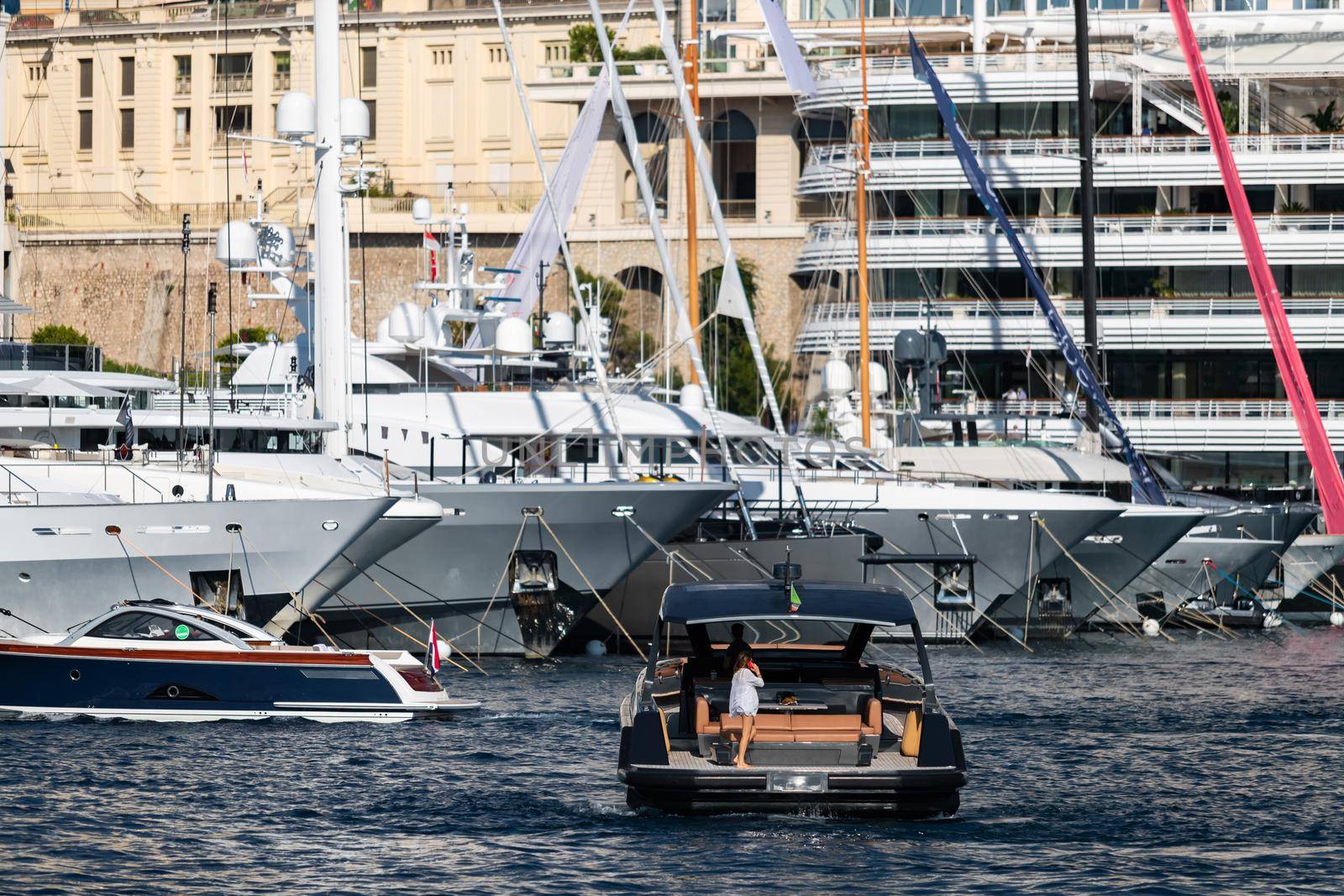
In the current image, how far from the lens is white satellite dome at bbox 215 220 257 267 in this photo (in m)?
45.8

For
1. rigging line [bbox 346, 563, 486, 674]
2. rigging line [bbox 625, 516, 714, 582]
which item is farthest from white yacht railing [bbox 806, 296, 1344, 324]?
rigging line [bbox 346, 563, 486, 674]

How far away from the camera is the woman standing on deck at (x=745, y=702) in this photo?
902 inches

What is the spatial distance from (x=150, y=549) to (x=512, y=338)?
47.2ft

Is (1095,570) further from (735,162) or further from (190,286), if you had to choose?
(190,286)

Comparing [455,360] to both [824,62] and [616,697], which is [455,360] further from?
[824,62]

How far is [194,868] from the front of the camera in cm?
2238

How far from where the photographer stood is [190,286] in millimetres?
93562

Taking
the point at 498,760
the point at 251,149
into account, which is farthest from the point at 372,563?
the point at 251,149

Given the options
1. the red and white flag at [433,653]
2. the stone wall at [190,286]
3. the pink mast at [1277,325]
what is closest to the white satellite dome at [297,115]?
the red and white flag at [433,653]

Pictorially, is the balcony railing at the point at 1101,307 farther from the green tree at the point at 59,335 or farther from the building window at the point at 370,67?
the building window at the point at 370,67

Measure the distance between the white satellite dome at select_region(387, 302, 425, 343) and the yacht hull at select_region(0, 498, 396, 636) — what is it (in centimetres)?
1222

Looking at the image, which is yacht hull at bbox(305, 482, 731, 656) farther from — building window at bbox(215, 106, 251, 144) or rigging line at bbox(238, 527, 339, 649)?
building window at bbox(215, 106, 251, 144)

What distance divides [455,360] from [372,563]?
12.8m

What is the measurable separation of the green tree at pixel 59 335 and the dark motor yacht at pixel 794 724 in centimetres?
5790
